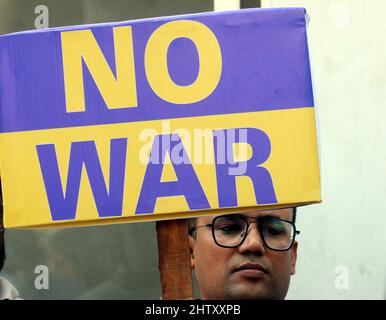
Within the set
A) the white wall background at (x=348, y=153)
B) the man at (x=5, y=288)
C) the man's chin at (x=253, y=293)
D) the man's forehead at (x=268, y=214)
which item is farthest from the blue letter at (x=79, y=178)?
the white wall background at (x=348, y=153)

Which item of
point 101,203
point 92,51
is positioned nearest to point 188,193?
point 101,203

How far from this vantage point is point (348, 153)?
5.93 m

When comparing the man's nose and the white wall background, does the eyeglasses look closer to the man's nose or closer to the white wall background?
the man's nose

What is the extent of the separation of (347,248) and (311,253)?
19 centimetres

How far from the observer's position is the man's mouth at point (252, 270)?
168 inches

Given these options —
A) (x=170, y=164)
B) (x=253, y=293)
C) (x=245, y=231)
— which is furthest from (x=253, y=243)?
(x=170, y=164)

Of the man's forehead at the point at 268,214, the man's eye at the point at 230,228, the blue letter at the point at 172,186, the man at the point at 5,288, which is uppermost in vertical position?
the blue letter at the point at 172,186

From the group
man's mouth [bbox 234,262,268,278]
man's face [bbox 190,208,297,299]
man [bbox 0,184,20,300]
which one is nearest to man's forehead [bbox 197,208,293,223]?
man's face [bbox 190,208,297,299]

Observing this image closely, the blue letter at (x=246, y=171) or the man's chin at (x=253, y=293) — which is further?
the man's chin at (x=253, y=293)

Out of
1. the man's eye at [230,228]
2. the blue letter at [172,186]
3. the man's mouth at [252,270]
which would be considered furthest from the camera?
the man's eye at [230,228]

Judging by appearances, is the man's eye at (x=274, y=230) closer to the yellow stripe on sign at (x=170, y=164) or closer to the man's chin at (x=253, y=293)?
the man's chin at (x=253, y=293)

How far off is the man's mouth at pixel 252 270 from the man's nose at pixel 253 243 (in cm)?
5

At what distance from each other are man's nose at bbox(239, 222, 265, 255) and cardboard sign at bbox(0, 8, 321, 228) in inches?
A: 16.0

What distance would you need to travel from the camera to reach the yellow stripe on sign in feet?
12.8
